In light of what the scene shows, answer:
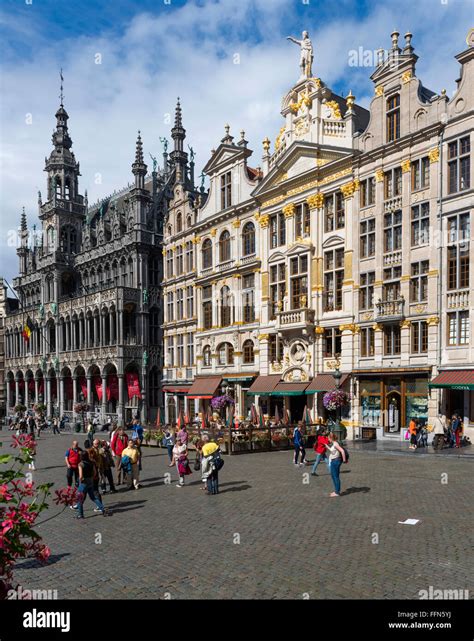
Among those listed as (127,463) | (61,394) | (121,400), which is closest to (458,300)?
(127,463)

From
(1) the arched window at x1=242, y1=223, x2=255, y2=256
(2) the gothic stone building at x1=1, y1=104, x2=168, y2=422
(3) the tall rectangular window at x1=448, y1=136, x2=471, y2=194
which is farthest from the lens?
(2) the gothic stone building at x1=1, y1=104, x2=168, y2=422

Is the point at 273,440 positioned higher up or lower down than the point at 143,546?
lower down

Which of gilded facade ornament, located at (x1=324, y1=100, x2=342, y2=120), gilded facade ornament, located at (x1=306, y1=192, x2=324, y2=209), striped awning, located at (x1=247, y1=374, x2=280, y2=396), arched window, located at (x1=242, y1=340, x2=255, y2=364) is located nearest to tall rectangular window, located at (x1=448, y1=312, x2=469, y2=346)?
gilded facade ornament, located at (x1=306, y1=192, x2=324, y2=209)

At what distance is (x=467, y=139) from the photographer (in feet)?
94.4

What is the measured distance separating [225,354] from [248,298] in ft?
17.0

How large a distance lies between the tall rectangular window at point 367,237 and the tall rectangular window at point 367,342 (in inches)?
181

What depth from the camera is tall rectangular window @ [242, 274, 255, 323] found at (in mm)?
42031

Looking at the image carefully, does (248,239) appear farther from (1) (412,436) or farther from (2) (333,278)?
(1) (412,436)

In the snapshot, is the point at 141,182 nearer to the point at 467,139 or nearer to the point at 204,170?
the point at 204,170

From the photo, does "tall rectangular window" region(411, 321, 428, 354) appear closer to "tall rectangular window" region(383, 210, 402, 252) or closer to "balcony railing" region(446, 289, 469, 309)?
"balcony railing" region(446, 289, 469, 309)

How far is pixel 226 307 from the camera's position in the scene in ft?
146

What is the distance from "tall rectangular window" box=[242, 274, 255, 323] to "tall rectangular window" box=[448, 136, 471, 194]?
16772 mm
